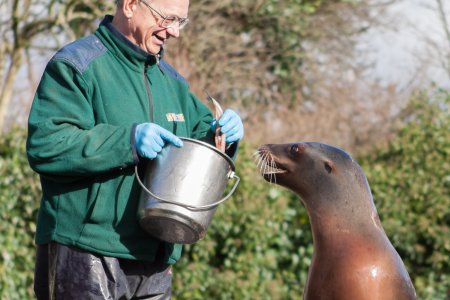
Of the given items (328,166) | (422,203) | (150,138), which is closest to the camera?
(150,138)

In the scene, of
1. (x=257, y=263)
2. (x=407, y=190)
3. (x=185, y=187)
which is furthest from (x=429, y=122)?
(x=185, y=187)

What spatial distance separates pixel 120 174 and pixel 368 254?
1.15 metres

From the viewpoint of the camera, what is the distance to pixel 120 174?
3523mm

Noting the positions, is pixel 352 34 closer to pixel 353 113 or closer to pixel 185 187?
pixel 353 113

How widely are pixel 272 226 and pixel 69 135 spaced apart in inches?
167

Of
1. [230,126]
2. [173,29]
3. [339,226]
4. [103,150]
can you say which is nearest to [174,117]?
[230,126]

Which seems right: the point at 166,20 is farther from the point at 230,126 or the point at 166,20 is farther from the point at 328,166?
the point at 328,166

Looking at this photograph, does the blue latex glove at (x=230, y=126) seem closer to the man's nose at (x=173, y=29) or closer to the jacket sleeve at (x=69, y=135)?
the man's nose at (x=173, y=29)

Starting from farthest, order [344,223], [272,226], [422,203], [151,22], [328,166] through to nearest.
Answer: [422,203]
[272,226]
[328,166]
[344,223]
[151,22]

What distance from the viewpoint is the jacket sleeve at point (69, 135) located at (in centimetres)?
335

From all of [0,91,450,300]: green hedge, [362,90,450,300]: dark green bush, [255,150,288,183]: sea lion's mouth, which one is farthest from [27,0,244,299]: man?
[362,90,450,300]: dark green bush

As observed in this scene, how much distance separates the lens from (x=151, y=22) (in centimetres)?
368

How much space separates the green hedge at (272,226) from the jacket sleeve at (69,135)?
3360 mm

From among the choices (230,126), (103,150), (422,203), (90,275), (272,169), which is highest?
(103,150)
